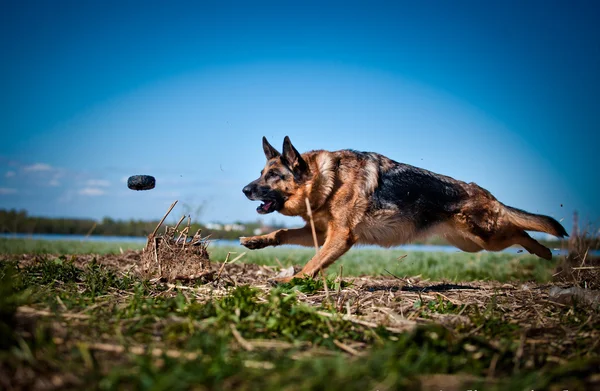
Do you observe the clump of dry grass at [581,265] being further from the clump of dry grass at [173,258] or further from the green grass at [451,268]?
the clump of dry grass at [173,258]

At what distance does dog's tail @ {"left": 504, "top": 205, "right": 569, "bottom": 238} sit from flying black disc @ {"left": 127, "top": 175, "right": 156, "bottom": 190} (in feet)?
19.5

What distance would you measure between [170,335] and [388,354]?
5.02 ft

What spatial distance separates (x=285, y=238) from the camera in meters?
6.47

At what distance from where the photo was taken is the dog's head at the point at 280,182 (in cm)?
627

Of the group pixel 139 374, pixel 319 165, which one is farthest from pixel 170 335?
pixel 319 165

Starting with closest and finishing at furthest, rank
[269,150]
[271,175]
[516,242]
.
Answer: [271,175] → [269,150] → [516,242]

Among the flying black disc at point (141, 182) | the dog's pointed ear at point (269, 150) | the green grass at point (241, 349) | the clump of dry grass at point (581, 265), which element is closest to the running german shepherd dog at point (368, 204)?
the dog's pointed ear at point (269, 150)

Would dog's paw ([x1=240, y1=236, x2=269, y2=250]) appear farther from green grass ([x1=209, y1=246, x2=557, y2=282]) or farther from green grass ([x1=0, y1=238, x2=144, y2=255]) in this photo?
green grass ([x1=0, y1=238, x2=144, y2=255])

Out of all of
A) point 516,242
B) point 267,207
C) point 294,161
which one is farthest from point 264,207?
point 516,242

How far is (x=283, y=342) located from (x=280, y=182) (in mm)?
3588

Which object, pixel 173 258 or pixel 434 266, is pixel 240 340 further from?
pixel 434 266

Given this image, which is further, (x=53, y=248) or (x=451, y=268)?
(x=53, y=248)

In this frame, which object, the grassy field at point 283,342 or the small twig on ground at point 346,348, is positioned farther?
the small twig on ground at point 346,348

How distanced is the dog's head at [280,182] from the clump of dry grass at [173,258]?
1.19m
